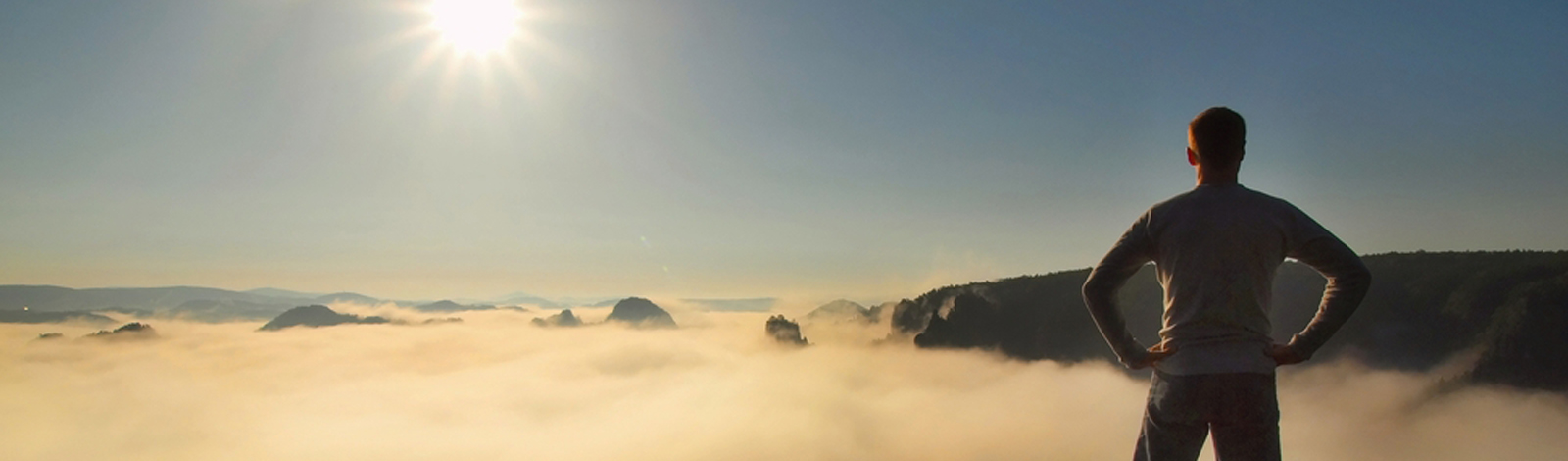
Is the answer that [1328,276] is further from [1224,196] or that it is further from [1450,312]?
[1450,312]

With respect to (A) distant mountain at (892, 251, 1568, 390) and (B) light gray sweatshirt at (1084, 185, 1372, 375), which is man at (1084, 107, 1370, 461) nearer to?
(B) light gray sweatshirt at (1084, 185, 1372, 375)

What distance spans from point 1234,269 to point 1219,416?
Answer: 27.6 inches

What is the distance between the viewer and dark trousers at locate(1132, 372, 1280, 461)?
3.16m

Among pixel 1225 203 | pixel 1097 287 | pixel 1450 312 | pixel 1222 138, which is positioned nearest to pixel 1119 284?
pixel 1097 287

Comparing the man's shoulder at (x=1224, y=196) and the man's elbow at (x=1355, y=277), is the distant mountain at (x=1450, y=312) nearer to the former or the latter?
the man's elbow at (x=1355, y=277)

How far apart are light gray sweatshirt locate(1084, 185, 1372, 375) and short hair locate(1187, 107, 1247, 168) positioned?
0.51 feet

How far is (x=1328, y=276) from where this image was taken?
3268mm

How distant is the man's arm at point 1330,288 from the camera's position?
3.14m

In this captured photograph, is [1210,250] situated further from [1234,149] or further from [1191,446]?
[1191,446]

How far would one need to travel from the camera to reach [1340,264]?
3193 mm

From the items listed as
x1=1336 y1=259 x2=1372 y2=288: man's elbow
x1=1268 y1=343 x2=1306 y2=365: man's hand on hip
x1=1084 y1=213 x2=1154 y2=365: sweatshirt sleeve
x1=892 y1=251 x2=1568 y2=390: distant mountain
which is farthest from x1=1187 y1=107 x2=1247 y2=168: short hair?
x1=892 y1=251 x2=1568 y2=390: distant mountain

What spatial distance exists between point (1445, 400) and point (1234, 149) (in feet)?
456

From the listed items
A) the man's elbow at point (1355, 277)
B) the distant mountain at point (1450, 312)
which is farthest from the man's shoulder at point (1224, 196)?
the distant mountain at point (1450, 312)

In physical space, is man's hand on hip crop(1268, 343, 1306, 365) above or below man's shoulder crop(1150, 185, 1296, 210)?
below
